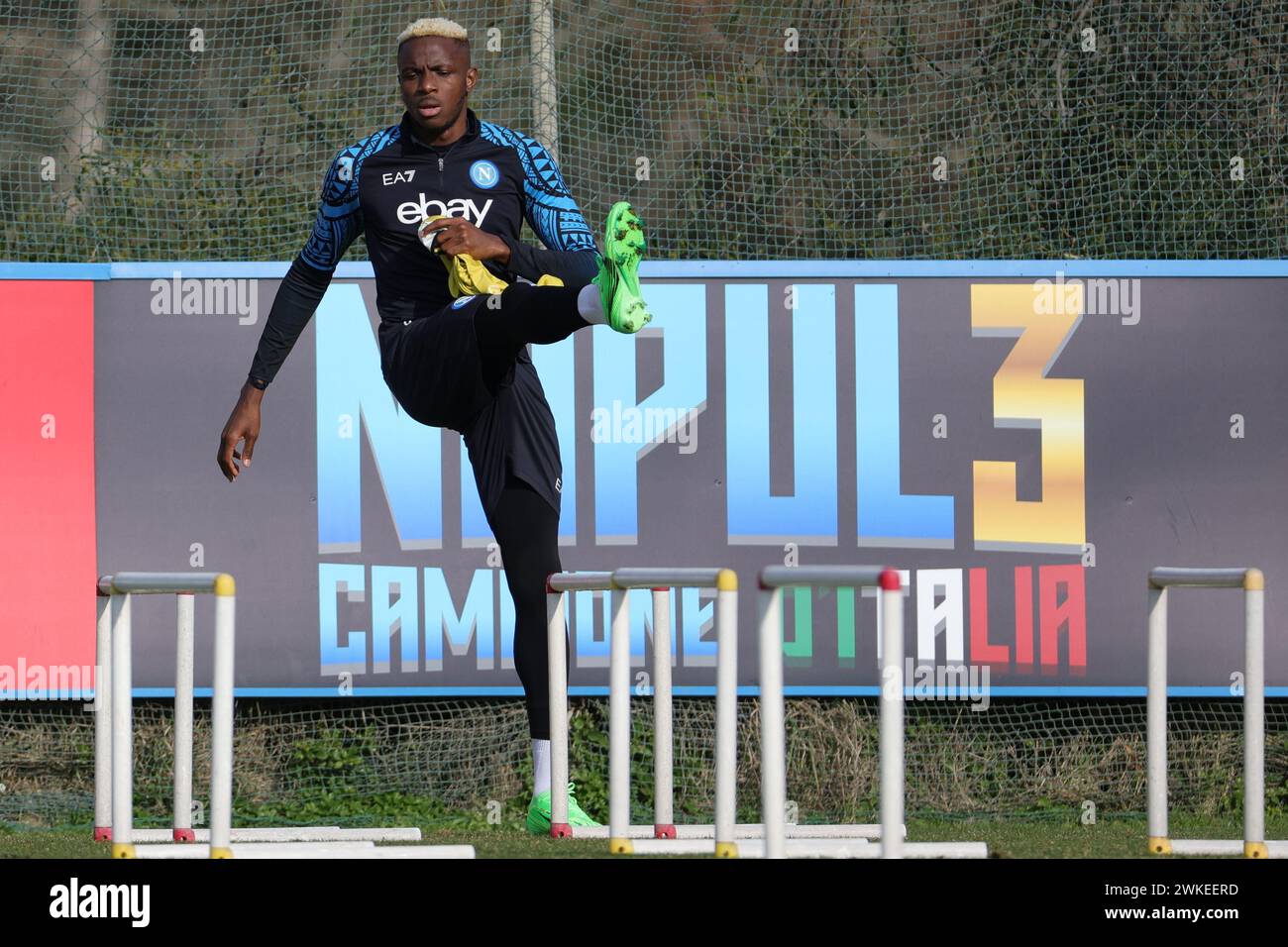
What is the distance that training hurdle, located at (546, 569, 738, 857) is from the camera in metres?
4.54

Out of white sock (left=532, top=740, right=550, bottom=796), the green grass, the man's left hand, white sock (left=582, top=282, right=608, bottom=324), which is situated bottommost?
the green grass

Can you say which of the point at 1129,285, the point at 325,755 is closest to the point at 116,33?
the point at 325,755

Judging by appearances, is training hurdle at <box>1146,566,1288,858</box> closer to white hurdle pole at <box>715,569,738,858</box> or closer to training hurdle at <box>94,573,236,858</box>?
white hurdle pole at <box>715,569,738,858</box>

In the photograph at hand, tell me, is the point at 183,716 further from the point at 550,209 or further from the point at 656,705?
the point at 550,209

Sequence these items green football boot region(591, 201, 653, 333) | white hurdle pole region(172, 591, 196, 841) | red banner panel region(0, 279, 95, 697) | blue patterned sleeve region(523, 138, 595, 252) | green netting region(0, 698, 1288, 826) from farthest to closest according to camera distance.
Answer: green netting region(0, 698, 1288, 826) < red banner panel region(0, 279, 95, 697) < blue patterned sleeve region(523, 138, 595, 252) < green football boot region(591, 201, 653, 333) < white hurdle pole region(172, 591, 196, 841)

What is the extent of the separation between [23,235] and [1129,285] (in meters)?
5.56

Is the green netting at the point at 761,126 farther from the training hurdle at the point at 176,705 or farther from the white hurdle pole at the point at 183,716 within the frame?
the white hurdle pole at the point at 183,716

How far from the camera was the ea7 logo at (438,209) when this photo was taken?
6.28 m

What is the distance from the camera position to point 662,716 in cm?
564

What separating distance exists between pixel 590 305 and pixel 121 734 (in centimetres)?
195

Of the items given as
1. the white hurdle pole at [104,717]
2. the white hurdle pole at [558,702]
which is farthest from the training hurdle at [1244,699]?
the white hurdle pole at [104,717]

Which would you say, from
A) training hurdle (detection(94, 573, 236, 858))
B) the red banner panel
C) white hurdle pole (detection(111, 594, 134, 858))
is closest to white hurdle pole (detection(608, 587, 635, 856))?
training hurdle (detection(94, 573, 236, 858))

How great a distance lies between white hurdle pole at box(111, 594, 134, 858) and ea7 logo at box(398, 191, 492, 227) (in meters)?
1.89

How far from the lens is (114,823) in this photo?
16.1 feet
